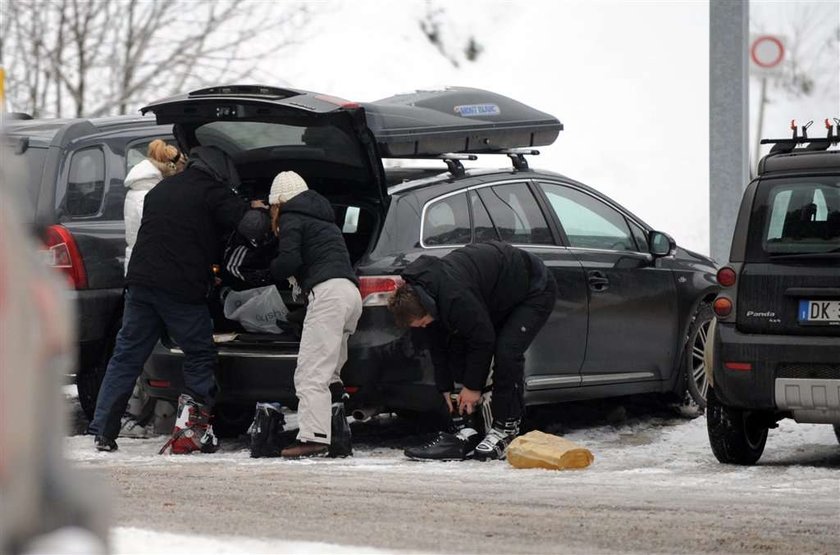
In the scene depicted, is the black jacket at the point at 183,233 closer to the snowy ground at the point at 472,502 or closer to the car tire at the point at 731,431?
the snowy ground at the point at 472,502

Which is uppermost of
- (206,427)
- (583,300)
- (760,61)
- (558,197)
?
(760,61)

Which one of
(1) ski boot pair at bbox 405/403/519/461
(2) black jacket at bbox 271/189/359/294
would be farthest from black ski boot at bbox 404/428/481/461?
(2) black jacket at bbox 271/189/359/294

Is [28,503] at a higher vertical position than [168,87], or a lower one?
lower

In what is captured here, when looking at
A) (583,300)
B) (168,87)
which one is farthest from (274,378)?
(168,87)

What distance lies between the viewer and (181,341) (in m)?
8.88

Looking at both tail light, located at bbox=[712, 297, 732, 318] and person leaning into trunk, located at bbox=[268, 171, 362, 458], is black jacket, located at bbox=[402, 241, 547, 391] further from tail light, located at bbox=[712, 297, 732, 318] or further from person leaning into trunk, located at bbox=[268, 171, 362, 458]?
tail light, located at bbox=[712, 297, 732, 318]

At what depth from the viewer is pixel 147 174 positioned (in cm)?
955

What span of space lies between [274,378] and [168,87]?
A: 1336 cm

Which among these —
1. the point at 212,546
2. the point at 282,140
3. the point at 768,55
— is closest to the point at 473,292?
the point at 282,140

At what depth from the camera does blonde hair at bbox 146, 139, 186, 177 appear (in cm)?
952

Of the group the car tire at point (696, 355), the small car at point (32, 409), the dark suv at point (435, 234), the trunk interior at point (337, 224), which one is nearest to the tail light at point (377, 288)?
the dark suv at point (435, 234)

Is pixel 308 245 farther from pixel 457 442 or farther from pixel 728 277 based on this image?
pixel 728 277

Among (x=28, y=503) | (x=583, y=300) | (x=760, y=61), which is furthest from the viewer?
(x=760, y=61)

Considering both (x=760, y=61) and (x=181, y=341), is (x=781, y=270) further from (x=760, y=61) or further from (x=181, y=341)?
(x=760, y=61)
